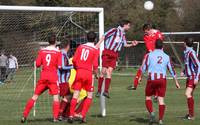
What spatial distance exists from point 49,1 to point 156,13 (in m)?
13.2

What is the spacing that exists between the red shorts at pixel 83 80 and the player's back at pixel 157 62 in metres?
1.71

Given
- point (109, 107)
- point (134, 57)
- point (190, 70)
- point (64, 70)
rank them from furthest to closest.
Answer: point (134, 57) < point (109, 107) < point (190, 70) < point (64, 70)

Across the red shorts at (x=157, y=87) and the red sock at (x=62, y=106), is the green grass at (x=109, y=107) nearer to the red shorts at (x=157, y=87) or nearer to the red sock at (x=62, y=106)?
the red sock at (x=62, y=106)

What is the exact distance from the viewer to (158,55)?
1661 centimetres

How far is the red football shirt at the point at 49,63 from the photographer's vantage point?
16.5 m

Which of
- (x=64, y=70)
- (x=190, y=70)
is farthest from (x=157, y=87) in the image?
(x=64, y=70)

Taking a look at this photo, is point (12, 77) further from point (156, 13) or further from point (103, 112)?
point (156, 13)

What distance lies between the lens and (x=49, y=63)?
651 inches

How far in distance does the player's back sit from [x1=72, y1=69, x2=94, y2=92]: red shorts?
1708 millimetres

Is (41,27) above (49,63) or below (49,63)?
above

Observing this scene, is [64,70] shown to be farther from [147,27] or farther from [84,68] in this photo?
[147,27]

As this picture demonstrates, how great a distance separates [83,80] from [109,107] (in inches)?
278

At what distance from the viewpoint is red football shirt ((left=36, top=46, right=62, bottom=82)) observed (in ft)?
54.3

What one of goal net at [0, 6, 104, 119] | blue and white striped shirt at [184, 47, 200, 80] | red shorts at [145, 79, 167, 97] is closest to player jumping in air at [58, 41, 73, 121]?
goal net at [0, 6, 104, 119]
